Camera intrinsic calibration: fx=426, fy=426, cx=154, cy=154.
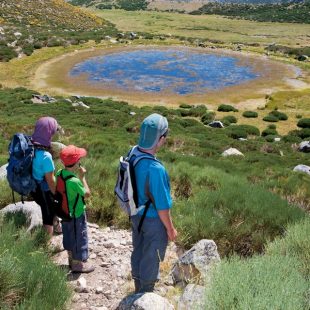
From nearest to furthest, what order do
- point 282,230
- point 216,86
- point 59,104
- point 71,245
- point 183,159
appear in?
point 71,245 < point 282,230 < point 183,159 < point 59,104 < point 216,86

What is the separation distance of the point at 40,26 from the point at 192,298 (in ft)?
246

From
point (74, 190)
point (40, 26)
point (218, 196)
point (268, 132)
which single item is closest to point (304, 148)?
point (268, 132)

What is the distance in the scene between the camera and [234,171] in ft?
49.7

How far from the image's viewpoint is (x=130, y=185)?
4.87 meters

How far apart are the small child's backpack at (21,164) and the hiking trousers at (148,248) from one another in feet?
5.76

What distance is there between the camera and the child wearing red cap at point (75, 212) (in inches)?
227

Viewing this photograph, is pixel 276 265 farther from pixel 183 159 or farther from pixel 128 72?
pixel 128 72

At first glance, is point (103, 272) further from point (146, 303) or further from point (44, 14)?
point (44, 14)

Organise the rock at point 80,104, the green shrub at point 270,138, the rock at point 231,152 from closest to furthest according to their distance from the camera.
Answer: the rock at point 231,152 → the green shrub at point 270,138 → the rock at point 80,104

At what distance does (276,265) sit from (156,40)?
7013 centimetres

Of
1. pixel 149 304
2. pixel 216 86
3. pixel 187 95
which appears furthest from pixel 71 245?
pixel 216 86

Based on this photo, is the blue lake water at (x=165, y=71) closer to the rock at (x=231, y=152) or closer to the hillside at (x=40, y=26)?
the hillside at (x=40, y=26)

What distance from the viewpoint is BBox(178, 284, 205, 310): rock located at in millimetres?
4629

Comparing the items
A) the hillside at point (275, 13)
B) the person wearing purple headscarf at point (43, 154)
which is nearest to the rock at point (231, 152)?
the person wearing purple headscarf at point (43, 154)
